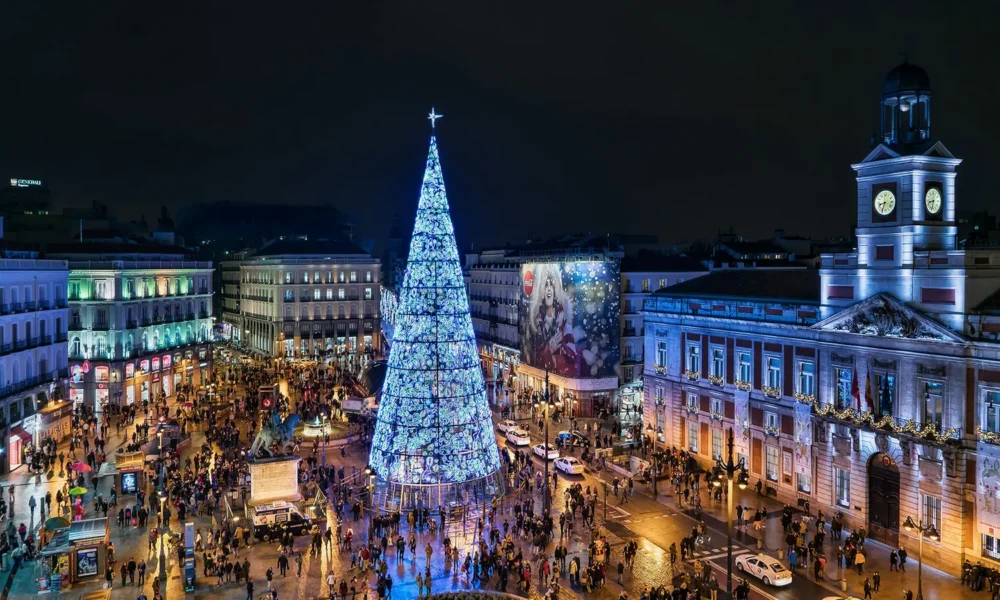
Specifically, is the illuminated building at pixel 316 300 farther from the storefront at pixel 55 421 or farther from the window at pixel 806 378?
the window at pixel 806 378

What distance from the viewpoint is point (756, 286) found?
4697 cm

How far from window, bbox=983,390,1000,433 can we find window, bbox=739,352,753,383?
14.3 metres

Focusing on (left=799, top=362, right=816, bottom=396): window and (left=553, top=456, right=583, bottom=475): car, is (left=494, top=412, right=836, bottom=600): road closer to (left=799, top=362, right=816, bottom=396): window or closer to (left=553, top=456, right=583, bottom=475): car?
(left=553, top=456, right=583, bottom=475): car

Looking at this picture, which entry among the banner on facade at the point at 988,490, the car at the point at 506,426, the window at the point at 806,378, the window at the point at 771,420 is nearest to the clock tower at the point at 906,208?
the window at the point at 806,378

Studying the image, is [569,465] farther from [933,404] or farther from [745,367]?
[933,404]

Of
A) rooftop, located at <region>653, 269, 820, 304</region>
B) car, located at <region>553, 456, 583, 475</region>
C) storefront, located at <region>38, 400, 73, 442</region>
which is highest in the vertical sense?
rooftop, located at <region>653, 269, 820, 304</region>

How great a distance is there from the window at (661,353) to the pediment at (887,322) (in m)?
14.4

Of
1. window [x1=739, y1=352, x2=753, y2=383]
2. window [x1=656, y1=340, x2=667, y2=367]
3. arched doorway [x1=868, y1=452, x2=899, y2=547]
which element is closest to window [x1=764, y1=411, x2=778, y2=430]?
window [x1=739, y1=352, x2=753, y2=383]

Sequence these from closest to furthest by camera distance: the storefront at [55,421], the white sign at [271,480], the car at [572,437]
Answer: the white sign at [271,480] < the storefront at [55,421] < the car at [572,437]

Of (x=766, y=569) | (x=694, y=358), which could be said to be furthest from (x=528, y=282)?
(x=766, y=569)

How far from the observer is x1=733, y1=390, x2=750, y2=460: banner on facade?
1764 inches

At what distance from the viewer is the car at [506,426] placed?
56.2 metres

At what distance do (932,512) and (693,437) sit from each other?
1709cm

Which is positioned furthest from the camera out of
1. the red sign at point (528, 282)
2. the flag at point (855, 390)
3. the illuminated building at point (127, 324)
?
the red sign at point (528, 282)
